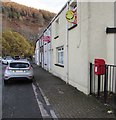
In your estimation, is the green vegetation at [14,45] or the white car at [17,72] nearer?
the white car at [17,72]

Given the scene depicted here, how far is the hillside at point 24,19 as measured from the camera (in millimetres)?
78812

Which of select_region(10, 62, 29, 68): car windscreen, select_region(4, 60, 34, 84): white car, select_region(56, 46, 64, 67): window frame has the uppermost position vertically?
select_region(56, 46, 64, 67): window frame

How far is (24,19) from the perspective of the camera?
94.9m

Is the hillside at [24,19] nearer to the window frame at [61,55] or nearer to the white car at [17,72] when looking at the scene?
the window frame at [61,55]

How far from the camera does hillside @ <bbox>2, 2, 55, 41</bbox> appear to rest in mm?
78812

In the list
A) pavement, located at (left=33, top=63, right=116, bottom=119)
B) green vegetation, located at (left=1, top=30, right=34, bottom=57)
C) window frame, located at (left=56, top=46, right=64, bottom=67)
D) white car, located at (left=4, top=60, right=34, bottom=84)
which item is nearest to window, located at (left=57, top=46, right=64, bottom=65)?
window frame, located at (left=56, top=46, right=64, bottom=67)

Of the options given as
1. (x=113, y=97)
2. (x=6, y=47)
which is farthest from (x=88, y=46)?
(x=6, y=47)

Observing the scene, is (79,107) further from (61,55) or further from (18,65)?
(61,55)

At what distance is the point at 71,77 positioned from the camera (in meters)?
14.1

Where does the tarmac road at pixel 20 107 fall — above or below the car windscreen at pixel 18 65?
below

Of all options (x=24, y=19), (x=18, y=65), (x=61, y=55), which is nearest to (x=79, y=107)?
(x=18, y=65)

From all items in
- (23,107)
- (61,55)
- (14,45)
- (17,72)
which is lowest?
(23,107)

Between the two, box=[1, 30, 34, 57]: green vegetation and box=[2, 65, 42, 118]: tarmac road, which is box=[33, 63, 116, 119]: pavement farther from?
box=[1, 30, 34, 57]: green vegetation

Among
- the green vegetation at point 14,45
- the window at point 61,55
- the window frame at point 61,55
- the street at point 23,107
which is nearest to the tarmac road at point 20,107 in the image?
the street at point 23,107
